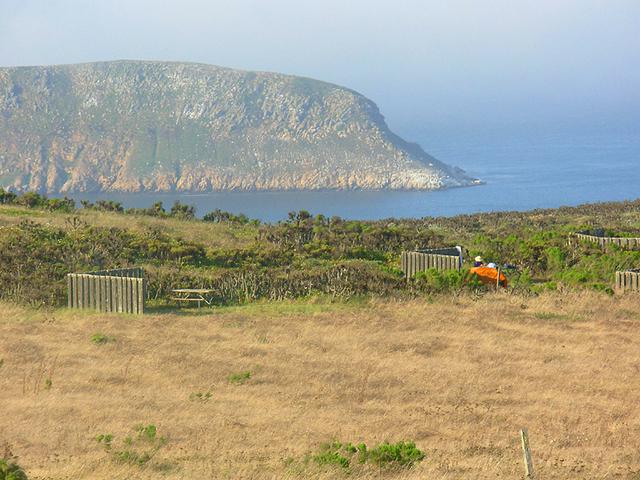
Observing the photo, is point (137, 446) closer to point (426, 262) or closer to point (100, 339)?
point (100, 339)

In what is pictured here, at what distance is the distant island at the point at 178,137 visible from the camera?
588ft

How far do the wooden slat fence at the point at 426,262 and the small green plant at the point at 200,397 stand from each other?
1117cm

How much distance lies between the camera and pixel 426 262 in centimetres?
2830

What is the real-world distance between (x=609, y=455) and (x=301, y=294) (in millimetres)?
12198

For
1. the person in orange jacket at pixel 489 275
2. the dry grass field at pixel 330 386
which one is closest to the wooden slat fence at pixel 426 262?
the person in orange jacket at pixel 489 275

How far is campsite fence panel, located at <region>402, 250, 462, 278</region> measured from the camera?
27938 mm

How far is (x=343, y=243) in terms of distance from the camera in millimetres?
33906

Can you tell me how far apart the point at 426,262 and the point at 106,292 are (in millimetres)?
8373

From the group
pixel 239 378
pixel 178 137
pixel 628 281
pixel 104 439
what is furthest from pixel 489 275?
pixel 178 137

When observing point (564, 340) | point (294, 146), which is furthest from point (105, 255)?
point (294, 146)

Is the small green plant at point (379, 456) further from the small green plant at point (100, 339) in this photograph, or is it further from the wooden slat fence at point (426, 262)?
the wooden slat fence at point (426, 262)

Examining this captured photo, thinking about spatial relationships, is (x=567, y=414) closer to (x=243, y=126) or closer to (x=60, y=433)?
(x=60, y=433)

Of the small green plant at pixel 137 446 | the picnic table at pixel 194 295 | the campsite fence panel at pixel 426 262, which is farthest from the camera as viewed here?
the campsite fence panel at pixel 426 262

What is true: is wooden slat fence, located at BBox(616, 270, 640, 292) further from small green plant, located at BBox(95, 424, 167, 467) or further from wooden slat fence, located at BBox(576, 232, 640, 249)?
small green plant, located at BBox(95, 424, 167, 467)
